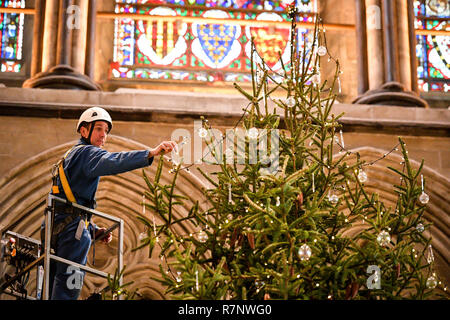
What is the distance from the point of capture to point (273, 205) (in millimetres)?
3365

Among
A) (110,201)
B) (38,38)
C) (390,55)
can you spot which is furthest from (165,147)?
(390,55)

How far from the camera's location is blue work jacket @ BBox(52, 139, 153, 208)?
379 cm

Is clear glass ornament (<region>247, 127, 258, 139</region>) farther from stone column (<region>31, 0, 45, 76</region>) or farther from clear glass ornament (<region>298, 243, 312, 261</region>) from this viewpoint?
stone column (<region>31, 0, 45, 76</region>)

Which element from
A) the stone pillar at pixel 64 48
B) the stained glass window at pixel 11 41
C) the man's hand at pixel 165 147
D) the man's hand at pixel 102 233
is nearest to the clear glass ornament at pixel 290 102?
the man's hand at pixel 165 147

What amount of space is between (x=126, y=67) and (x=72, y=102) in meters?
1.44

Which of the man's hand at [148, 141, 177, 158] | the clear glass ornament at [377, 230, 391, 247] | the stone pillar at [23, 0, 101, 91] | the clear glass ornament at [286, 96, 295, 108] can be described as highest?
the stone pillar at [23, 0, 101, 91]

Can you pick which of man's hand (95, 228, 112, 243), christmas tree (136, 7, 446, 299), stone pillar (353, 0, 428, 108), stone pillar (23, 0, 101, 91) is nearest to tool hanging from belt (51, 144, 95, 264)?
man's hand (95, 228, 112, 243)

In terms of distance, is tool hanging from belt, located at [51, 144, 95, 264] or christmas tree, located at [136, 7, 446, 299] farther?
tool hanging from belt, located at [51, 144, 95, 264]

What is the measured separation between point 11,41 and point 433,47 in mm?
3853

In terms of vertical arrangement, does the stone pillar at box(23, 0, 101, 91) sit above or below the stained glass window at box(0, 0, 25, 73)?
below

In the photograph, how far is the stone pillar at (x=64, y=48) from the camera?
270 inches

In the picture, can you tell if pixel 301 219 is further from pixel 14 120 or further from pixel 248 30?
pixel 248 30

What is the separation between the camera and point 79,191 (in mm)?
3998

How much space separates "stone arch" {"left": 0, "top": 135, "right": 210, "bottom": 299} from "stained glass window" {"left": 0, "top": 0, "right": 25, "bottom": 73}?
1684 millimetres
